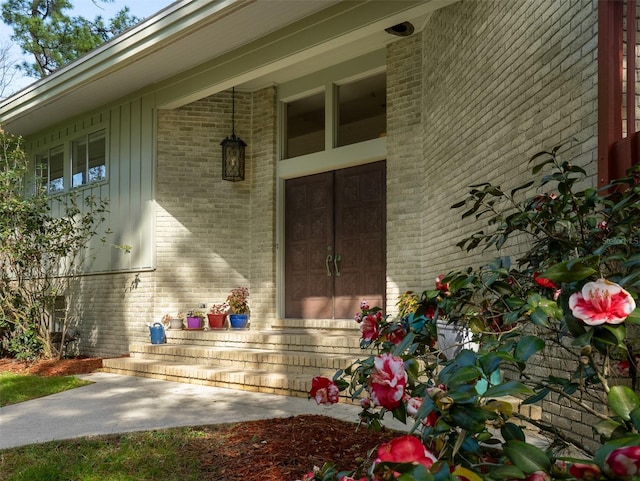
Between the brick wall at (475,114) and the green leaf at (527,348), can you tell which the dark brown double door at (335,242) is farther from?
the green leaf at (527,348)

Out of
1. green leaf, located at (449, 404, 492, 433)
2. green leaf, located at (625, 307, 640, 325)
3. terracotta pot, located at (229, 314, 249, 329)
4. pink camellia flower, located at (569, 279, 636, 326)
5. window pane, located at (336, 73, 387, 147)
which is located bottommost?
terracotta pot, located at (229, 314, 249, 329)

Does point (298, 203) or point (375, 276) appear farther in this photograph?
point (298, 203)

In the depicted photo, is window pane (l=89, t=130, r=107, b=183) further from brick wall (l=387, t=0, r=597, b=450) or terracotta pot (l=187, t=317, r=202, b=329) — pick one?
brick wall (l=387, t=0, r=597, b=450)

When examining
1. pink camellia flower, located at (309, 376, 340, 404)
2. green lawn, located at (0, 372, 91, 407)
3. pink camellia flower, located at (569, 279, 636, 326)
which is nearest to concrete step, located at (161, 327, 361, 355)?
green lawn, located at (0, 372, 91, 407)

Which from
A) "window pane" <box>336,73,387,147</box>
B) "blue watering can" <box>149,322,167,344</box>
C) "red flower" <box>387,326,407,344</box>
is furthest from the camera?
"blue watering can" <box>149,322,167,344</box>

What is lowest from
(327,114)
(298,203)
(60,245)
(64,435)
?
(64,435)

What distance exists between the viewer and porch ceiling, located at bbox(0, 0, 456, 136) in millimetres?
6254

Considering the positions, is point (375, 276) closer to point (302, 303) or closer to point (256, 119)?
point (302, 303)

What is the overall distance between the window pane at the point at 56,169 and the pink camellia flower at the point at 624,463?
11.3m

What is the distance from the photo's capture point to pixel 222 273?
9078 millimetres

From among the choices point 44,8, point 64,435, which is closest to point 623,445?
point 64,435

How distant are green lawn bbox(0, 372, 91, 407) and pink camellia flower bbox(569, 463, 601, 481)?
5.82 m

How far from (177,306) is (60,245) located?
1982mm

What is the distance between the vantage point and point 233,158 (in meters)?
9.10
